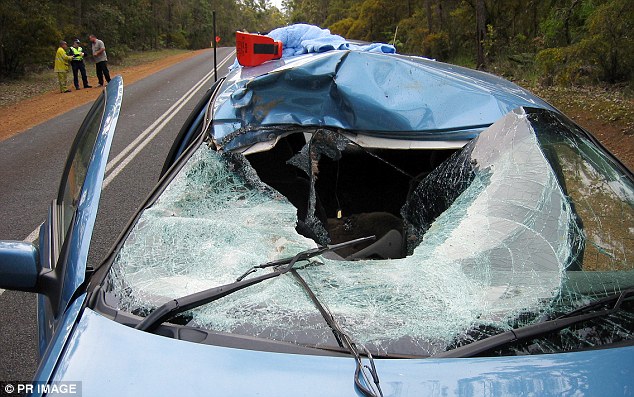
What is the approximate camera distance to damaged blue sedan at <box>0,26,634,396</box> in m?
1.39

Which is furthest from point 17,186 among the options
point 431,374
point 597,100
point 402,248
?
point 597,100

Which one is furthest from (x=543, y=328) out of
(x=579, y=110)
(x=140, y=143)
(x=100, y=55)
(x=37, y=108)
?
(x=100, y=55)

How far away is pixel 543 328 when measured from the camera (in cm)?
154

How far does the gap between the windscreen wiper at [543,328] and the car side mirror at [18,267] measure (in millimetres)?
1266

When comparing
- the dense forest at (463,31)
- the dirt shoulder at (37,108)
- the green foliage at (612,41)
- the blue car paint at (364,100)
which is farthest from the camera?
the dirt shoulder at (37,108)

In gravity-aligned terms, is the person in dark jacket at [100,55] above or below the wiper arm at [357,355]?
below

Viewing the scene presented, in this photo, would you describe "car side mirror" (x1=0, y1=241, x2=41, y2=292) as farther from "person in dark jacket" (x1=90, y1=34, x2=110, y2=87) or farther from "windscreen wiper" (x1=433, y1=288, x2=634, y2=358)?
"person in dark jacket" (x1=90, y1=34, x2=110, y2=87)

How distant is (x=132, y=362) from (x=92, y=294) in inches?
15.0

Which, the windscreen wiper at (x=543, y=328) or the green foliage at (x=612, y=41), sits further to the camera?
the green foliage at (x=612, y=41)

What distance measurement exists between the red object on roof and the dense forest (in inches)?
60.2

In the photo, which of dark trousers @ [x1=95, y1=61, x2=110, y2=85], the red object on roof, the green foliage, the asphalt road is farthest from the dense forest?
dark trousers @ [x1=95, y1=61, x2=110, y2=85]

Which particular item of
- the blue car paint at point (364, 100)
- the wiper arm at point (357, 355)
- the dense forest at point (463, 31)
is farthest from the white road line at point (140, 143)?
the dense forest at point (463, 31)

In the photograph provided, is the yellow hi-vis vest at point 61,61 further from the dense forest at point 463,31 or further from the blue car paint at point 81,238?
the blue car paint at point 81,238

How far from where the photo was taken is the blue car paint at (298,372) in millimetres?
1322
